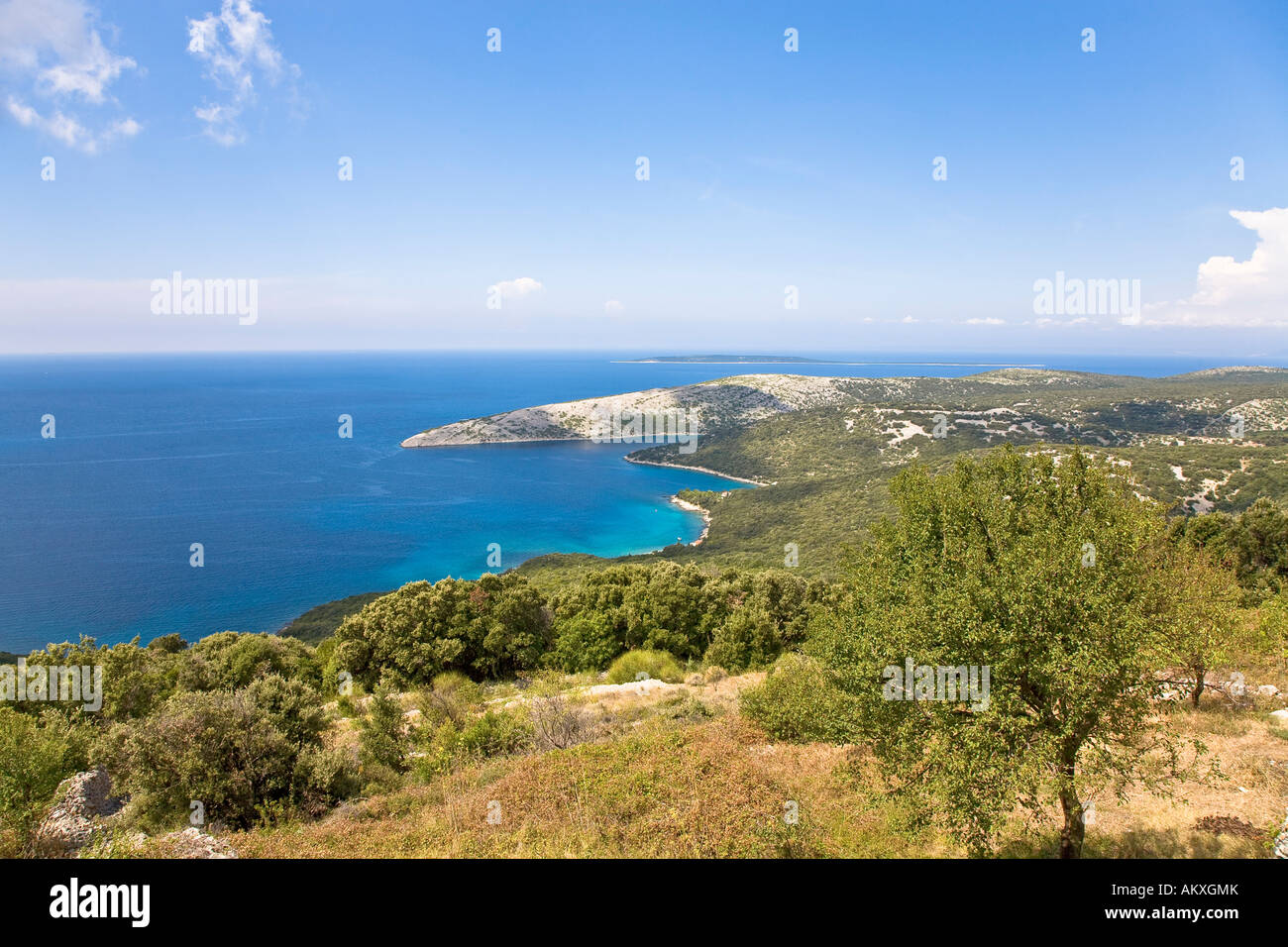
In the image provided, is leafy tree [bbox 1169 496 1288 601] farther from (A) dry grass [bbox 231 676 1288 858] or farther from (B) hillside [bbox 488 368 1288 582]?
(A) dry grass [bbox 231 676 1288 858]

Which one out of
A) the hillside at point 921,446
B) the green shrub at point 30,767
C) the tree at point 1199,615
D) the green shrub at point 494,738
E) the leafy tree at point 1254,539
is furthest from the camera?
the hillside at point 921,446

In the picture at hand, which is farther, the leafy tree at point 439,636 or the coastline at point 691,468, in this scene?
the coastline at point 691,468

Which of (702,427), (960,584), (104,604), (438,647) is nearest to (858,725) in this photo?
(960,584)

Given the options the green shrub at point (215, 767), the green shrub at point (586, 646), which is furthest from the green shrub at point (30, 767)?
the green shrub at point (586, 646)

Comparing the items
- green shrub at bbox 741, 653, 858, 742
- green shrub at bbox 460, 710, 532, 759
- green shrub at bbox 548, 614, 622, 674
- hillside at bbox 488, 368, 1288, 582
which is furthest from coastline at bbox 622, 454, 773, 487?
green shrub at bbox 460, 710, 532, 759

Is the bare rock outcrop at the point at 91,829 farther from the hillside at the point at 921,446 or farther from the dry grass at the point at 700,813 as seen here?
the hillside at the point at 921,446
